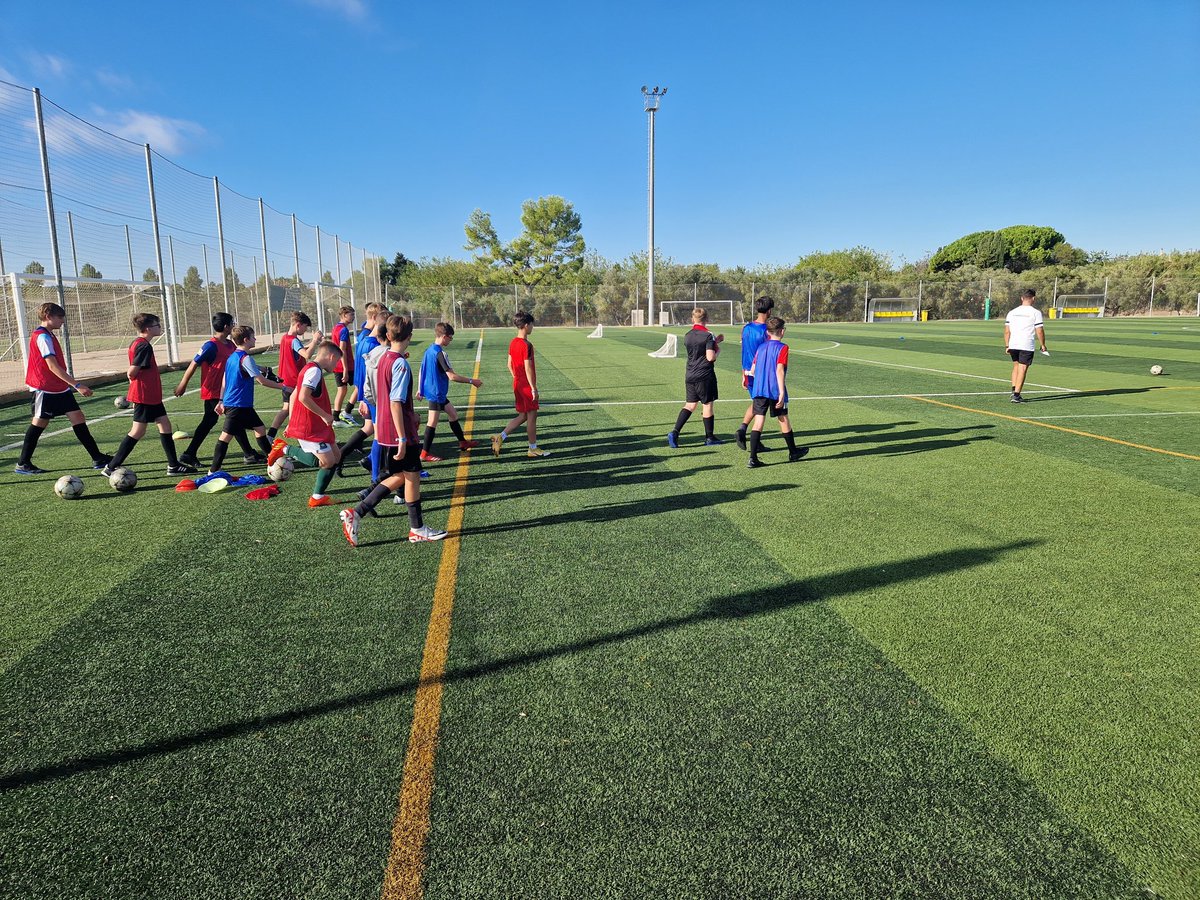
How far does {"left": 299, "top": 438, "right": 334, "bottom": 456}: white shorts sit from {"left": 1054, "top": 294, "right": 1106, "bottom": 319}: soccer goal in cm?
5977

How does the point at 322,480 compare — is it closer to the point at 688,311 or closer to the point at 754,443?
the point at 754,443

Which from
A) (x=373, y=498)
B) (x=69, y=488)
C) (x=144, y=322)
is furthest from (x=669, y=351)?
(x=373, y=498)

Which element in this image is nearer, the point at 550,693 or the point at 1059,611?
the point at 550,693

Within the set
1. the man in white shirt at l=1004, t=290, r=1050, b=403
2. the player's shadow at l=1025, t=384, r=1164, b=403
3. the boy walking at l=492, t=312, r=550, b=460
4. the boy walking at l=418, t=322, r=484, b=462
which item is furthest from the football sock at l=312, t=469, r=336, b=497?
the player's shadow at l=1025, t=384, r=1164, b=403

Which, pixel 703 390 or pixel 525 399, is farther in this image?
pixel 703 390

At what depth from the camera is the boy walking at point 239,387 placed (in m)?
7.62

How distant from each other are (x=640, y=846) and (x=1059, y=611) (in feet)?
10.7

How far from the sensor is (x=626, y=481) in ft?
25.5

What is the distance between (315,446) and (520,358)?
2.77m

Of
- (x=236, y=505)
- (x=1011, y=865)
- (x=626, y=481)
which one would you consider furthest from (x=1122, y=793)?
(x=236, y=505)

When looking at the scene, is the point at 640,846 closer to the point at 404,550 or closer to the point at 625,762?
the point at 625,762

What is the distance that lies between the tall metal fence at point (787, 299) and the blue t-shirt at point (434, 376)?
44.0 metres

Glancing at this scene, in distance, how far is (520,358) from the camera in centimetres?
846

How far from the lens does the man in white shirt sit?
12.2 m
